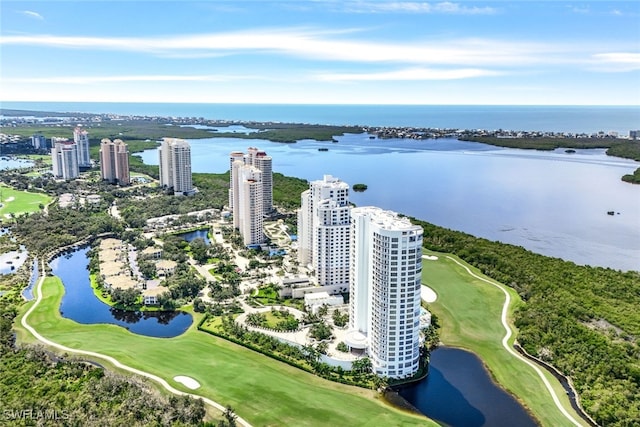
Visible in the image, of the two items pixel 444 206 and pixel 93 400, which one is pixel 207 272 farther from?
pixel 444 206

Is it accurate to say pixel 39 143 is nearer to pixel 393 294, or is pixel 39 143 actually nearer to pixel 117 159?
pixel 117 159

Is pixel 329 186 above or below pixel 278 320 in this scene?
above

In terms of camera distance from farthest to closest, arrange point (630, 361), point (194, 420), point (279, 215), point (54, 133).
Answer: point (54, 133)
point (279, 215)
point (630, 361)
point (194, 420)

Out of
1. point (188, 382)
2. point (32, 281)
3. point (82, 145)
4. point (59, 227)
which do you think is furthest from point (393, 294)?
point (82, 145)

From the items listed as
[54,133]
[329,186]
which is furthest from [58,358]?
[54,133]

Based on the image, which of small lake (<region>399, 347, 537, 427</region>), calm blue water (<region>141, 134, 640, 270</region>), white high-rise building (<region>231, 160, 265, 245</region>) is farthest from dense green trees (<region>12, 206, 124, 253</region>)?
small lake (<region>399, 347, 537, 427</region>)

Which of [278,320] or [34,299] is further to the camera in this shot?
[34,299]

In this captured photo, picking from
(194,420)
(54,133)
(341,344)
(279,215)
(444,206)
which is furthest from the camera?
(54,133)

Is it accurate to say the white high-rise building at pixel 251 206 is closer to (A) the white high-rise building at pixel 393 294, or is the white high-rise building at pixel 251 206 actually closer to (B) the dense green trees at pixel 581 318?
(B) the dense green trees at pixel 581 318

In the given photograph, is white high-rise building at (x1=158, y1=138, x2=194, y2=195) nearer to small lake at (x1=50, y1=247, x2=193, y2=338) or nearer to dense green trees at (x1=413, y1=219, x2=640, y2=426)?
small lake at (x1=50, y1=247, x2=193, y2=338)
